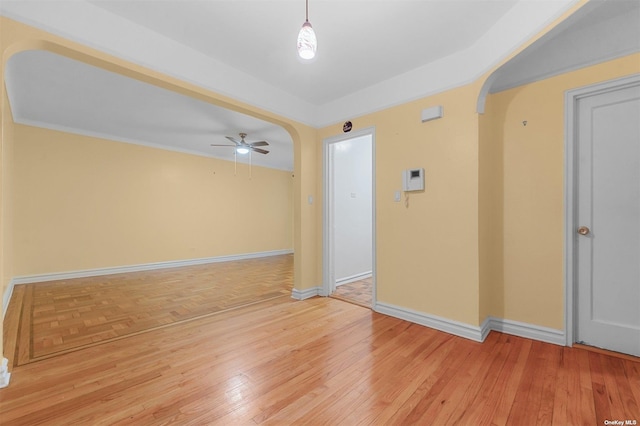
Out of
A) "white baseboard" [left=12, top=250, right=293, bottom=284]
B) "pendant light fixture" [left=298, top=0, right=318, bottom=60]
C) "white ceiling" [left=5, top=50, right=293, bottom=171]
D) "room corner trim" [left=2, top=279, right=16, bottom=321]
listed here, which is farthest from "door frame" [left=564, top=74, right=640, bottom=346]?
"white baseboard" [left=12, top=250, right=293, bottom=284]

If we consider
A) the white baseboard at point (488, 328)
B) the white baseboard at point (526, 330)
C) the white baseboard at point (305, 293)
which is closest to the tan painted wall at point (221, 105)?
the white baseboard at point (305, 293)

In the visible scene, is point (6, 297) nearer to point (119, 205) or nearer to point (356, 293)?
point (119, 205)

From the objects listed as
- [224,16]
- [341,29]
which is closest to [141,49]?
[224,16]

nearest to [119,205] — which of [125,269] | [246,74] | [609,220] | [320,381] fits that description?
[125,269]

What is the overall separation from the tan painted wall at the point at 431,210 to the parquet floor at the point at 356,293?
445 millimetres

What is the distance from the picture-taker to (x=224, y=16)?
6.94 ft

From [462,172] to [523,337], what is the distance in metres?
1.61

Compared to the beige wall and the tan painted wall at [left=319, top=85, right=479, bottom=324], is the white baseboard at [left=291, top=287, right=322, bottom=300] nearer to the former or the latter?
the tan painted wall at [left=319, top=85, right=479, bottom=324]

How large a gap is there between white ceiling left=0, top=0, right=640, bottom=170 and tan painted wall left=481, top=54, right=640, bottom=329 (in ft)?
0.56

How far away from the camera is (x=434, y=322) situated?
2.66 m

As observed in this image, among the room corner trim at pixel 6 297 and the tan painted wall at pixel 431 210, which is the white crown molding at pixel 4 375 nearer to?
the room corner trim at pixel 6 297

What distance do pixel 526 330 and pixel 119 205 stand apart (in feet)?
21.7

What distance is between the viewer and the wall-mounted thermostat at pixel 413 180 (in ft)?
9.03

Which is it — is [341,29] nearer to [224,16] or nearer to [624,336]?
[224,16]
